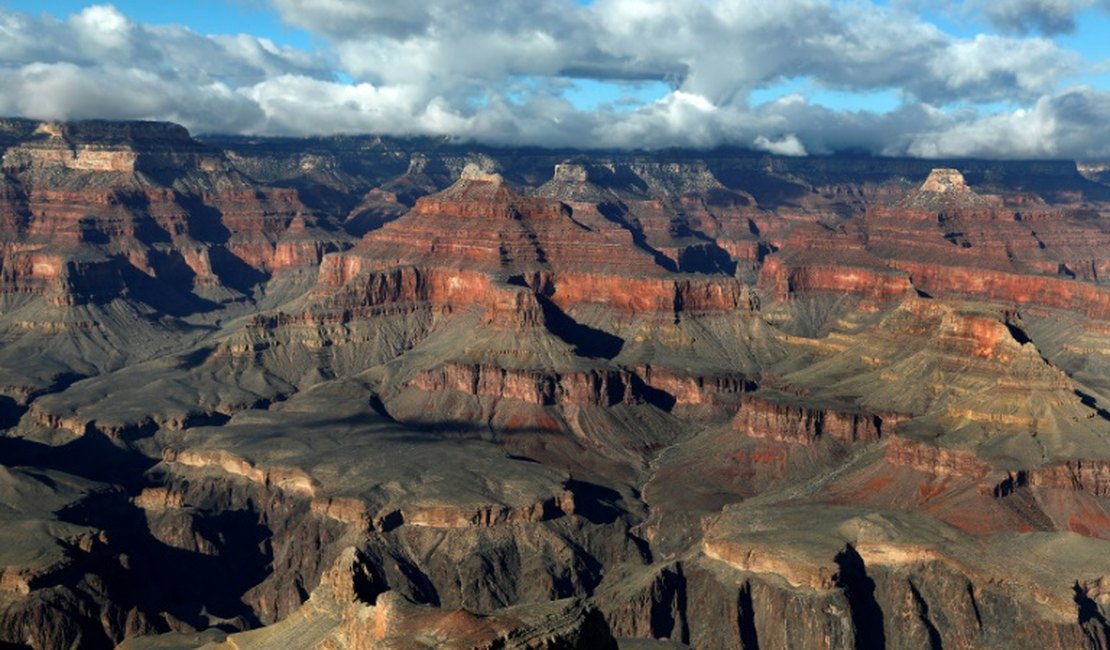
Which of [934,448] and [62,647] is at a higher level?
[934,448]

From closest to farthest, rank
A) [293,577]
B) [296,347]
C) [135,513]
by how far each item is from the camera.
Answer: [293,577] → [135,513] → [296,347]

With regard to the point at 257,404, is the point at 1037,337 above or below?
above

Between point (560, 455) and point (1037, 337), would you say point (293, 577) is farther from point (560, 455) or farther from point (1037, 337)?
point (1037, 337)

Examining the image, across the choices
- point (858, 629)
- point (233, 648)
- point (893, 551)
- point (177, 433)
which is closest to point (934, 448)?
point (893, 551)

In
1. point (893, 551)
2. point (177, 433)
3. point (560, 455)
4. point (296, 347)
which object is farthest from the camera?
point (296, 347)

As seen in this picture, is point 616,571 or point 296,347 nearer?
point 616,571

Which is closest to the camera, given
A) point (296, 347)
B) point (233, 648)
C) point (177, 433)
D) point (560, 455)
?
point (233, 648)

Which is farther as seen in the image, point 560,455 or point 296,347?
point 296,347

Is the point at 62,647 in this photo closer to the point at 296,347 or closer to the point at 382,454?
the point at 382,454


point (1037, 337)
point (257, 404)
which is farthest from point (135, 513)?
point (1037, 337)
